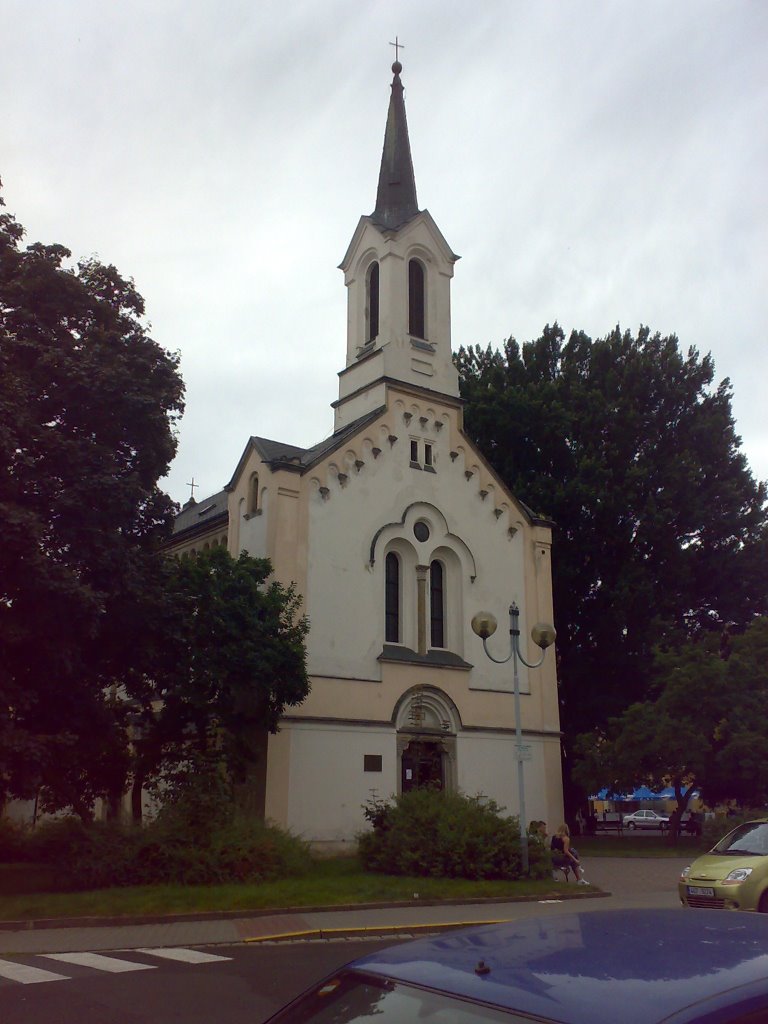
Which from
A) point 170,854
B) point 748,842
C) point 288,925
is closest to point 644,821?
point 170,854

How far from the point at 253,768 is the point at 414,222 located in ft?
67.1

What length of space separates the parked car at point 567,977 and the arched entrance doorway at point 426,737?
25.8m

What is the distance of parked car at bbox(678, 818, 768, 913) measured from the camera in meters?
13.4

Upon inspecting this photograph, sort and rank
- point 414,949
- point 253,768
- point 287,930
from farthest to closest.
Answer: point 253,768, point 287,930, point 414,949

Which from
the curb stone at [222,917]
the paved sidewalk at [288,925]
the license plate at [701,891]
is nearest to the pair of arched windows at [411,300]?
the paved sidewalk at [288,925]

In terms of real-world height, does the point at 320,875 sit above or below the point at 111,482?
below

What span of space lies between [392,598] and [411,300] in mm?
11509

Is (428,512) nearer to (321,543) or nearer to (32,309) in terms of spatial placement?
(321,543)

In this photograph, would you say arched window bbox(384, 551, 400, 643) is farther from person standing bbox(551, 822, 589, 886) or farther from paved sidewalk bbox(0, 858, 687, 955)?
paved sidewalk bbox(0, 858, 687, 955)

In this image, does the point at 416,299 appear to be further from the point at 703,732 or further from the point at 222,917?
the point at 222,917

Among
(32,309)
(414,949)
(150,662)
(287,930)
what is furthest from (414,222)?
(414,949)

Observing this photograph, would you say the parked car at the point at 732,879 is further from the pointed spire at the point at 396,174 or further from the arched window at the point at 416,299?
the pointed spire at the point at 396,174

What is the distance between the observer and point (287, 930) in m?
14.0

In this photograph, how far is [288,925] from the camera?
47.6 ft
